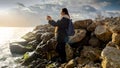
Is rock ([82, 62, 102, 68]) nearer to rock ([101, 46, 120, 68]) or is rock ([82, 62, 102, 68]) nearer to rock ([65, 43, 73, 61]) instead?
rock ([101, 46, 120, 68])

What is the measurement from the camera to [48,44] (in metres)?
16.0

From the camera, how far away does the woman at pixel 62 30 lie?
13789 millimetres

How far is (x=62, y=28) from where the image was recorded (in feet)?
46.7

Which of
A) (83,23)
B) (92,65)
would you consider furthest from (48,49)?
(92,65)

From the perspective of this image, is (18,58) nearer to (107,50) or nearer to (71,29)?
(71,29)

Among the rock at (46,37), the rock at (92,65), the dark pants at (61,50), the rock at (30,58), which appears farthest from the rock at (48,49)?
the rock at (92,65)

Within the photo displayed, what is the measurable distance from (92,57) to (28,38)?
8127mm

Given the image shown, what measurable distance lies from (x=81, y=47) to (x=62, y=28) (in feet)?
7.36

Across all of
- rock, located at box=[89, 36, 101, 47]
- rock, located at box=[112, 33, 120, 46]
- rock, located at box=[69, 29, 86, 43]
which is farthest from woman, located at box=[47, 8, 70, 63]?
rock, located at box=[112, 33, 120, 46]

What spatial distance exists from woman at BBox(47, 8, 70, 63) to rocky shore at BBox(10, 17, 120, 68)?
346 mm

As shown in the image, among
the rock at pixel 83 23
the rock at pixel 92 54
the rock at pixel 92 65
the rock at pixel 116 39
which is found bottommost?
the rock at pixel 92 65

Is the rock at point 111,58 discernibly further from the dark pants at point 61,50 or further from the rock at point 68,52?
the dark pants at point 61,50

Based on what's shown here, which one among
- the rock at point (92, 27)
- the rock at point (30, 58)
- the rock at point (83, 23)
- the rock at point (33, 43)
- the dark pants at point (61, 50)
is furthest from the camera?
the rock at point (33, 43)

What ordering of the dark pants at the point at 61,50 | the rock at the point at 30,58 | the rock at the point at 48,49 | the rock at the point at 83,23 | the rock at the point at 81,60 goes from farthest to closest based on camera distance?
1. the rock at the point at 83,23
2. the rock at the point at 48,49
3. the rock at the point at 30,58
4. the dark pants at the point at 61,50
5. the rock at the point at 81,60
